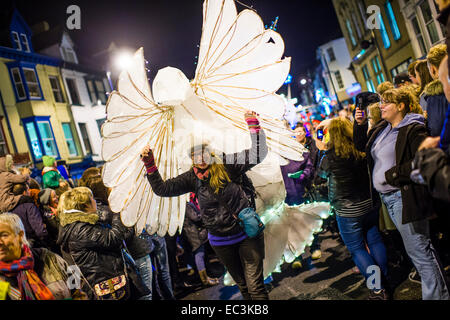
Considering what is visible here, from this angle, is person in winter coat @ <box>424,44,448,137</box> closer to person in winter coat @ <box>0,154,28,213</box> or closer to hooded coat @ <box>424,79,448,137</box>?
hooded coat @ <box>424,79,448,137</box>

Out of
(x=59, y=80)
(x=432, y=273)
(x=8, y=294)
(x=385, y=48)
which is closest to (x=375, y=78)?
(x=385, y=48)

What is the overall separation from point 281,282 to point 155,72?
3380 mm

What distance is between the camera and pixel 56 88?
61.9ft

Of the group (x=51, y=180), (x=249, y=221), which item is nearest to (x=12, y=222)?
(x=249, y=221)

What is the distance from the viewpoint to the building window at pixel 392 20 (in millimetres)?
15867

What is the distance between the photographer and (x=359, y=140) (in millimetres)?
3307

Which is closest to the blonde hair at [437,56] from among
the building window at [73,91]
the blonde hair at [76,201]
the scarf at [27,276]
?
the blonde hair at [76,201]

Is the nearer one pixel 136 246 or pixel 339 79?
pixel 136 246

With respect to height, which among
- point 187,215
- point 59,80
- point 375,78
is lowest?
point 187,215

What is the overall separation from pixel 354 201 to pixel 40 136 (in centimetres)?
1697

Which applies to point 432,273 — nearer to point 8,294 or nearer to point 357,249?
point 357,249

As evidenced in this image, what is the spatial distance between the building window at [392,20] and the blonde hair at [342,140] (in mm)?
15504

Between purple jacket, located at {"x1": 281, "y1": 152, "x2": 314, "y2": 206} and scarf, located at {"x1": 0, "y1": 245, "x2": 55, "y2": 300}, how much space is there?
3623 mm

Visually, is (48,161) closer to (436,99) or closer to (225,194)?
(225,194)
